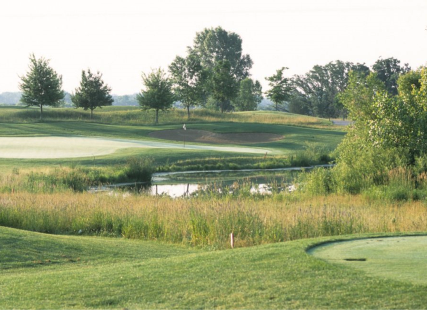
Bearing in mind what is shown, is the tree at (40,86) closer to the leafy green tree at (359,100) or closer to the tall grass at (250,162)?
the tall grass at (250,162)

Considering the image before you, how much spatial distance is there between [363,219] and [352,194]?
8.40 meters

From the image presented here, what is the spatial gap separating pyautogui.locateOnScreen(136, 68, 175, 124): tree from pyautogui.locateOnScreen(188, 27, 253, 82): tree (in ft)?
A: 190

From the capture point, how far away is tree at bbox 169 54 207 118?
78750 millimetres

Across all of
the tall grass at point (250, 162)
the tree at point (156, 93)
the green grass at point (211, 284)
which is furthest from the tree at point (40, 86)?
the green grass at point (211, 284)

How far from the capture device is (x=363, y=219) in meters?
14.7

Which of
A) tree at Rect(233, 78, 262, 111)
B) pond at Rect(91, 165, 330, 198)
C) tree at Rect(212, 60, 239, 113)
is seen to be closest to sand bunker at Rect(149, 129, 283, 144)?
pond at Rect(91, 165, 330, 198)

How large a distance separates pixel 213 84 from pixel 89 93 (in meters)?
21.8

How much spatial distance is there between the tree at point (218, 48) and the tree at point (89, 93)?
5845 cm

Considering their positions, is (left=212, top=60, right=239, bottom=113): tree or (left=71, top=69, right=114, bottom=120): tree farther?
(left=212, top=60, right=239, bottom=113): tree

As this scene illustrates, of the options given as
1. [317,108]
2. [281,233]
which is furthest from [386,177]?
[317,108]

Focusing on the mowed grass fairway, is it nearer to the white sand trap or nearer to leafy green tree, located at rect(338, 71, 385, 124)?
leafy green tree, located at rect(338, 71, 385, 124)

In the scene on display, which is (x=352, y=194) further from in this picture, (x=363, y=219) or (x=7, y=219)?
(x=7, y=219)

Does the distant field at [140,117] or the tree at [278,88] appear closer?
the distant field at [140,117]

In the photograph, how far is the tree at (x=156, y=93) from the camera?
65.8 meters
